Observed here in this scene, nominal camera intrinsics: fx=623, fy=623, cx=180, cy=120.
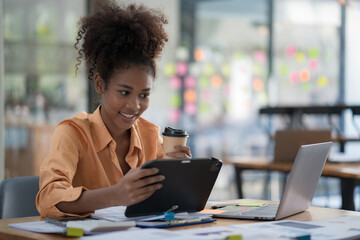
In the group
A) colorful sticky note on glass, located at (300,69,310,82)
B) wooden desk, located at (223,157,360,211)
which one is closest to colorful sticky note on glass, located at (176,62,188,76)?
colorful sticky note on glass, located at (300,69,310,82)

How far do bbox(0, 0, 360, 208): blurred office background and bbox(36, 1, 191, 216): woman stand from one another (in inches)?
99.6

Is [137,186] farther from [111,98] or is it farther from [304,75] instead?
[304,75]

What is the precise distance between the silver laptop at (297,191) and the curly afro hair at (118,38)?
2.00ft

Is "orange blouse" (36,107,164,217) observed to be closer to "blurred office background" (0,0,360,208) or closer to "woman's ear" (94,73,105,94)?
"woman's ear" (94,73,105,94)

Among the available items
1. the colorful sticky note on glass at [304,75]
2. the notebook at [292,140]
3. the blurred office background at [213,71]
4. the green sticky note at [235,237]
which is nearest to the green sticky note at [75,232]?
the green sticky note at [235,237]

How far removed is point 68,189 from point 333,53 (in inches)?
278

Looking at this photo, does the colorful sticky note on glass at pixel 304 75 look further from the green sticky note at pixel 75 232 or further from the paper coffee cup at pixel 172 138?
the green sticky note at pixel 75 232

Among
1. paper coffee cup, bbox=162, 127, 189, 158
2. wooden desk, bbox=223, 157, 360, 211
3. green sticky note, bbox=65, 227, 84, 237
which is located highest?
paper coffee cup, bbox=162, 127, 189, 158

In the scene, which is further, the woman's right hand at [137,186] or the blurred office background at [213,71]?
the blurred office background at [213,71]

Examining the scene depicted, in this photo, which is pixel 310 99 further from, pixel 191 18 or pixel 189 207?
pixel 189 207

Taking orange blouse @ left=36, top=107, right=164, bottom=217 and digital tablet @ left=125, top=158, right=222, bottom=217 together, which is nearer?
digital tablet @ left=125, top=158, right=222, bottom=217

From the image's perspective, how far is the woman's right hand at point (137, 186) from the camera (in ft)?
5.76

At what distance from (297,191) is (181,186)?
388mm

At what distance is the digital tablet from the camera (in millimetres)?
1813
